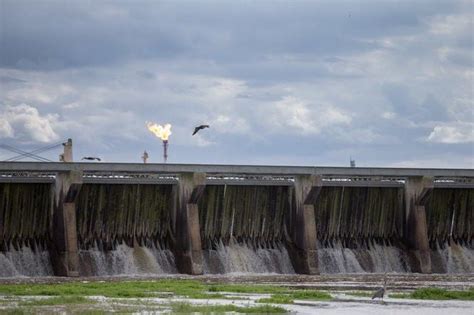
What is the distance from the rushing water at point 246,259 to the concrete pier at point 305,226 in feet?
2.51

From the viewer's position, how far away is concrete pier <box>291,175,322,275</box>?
68188mm

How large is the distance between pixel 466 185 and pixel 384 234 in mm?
6211

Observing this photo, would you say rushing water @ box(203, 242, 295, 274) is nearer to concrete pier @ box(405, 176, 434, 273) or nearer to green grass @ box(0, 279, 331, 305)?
concrete pier @ box(405, 176, 434, 273)

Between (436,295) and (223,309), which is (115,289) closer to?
(223,309)

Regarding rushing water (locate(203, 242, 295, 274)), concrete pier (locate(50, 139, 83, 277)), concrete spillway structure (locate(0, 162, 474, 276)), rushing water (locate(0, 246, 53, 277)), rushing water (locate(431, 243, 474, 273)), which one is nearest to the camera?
rushing water (locate(0, 246, 53, 277))

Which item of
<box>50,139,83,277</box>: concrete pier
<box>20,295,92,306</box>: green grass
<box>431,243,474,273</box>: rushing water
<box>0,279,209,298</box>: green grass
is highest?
<box>50,139,83,277</box>: concrete pier

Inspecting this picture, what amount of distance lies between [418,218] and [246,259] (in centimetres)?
1143

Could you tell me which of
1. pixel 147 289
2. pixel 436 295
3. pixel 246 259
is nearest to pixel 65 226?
pixel 147 289

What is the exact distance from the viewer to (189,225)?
2562 inches

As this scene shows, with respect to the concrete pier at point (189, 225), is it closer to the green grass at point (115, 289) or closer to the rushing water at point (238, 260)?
the rushing water at point (238, 260)

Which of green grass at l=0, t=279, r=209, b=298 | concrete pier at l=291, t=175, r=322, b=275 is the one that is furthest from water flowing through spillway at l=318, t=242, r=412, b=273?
green grass at l=0, t=279, r=209, b=298

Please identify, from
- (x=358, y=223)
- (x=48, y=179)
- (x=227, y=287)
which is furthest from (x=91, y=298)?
(x=358, y=223)

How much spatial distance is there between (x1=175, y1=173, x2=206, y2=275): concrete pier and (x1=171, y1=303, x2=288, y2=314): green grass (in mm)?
22032

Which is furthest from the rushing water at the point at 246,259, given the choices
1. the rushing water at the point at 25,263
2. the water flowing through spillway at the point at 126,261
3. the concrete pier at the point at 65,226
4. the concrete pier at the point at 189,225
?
the rushing water at the point at 25,263
